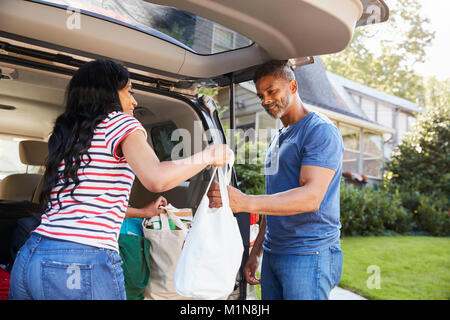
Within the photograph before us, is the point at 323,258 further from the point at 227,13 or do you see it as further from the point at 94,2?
the point at 94,2

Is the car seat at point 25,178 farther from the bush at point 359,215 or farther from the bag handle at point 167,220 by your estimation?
the bush at point 359,215

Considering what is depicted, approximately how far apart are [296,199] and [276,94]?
63 centimetres

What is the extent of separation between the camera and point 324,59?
29.7m

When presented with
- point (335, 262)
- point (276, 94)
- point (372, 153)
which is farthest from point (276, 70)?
point (372, 153)

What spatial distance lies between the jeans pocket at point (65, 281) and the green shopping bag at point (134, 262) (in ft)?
3.09

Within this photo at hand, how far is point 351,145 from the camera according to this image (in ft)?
55.9

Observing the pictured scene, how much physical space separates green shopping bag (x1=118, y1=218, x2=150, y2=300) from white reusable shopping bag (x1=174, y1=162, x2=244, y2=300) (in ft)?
2.81

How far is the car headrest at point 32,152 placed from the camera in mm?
3352

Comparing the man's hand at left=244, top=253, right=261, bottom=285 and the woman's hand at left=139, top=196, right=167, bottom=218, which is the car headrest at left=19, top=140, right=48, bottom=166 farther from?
the man's hand at left=244, top=253, right=261, bottom=285

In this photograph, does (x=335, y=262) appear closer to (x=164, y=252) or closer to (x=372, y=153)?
(x=164, y=252)

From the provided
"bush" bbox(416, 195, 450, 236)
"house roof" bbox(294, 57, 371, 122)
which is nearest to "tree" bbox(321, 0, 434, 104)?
"house roof" bbox(294, 57, 371, 122)

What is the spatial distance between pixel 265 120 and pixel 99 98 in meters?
11.2

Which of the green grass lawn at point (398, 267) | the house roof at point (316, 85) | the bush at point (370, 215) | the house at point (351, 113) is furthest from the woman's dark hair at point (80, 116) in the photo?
the house roof at point (316, 85)

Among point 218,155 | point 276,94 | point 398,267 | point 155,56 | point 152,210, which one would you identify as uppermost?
point 155,56
